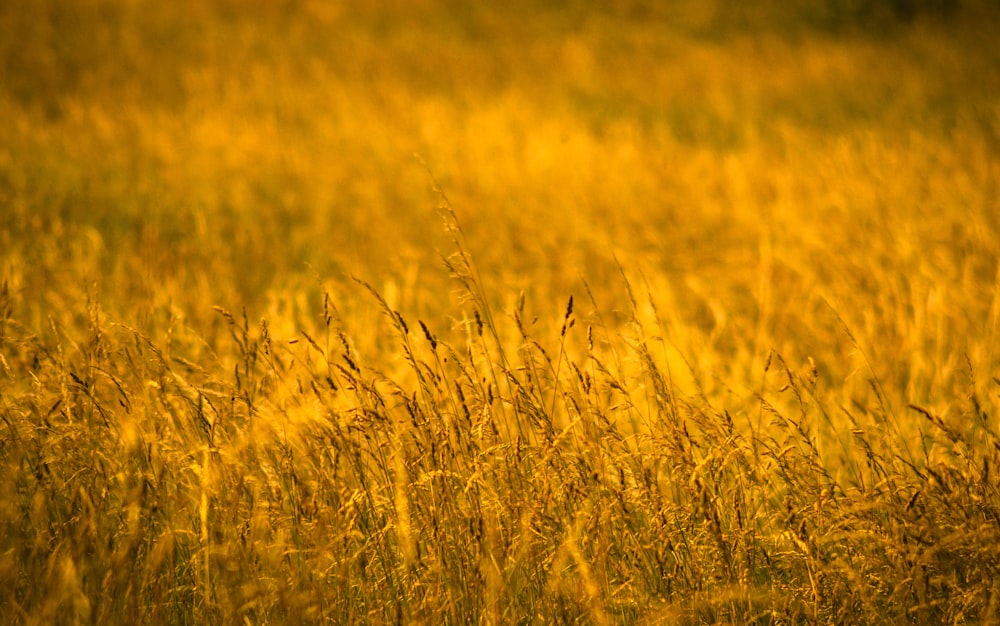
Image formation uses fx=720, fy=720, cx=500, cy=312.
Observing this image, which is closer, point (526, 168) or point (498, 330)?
point (498, 330)

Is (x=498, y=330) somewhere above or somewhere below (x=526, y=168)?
below

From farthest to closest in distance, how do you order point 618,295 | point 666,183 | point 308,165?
point 308,165, point 666,183, point 618,295

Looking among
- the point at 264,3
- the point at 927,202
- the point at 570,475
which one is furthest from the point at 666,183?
the point at 264,3

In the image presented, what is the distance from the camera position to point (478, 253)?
188 inches

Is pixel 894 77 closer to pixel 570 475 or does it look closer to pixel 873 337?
pixel 873 337

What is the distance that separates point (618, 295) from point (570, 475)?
245cm

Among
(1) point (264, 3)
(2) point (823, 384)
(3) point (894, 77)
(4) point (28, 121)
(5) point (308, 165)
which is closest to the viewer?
(2) point (823, 384)

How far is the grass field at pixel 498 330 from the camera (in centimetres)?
171

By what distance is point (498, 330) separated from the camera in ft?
11.9

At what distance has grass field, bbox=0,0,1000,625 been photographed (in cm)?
171

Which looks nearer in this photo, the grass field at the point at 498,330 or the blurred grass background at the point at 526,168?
the grass field at the point at 498,330

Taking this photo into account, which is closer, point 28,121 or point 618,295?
point 618,295

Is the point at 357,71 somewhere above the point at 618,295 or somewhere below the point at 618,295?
above

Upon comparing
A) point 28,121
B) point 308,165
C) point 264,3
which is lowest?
point 308,165
